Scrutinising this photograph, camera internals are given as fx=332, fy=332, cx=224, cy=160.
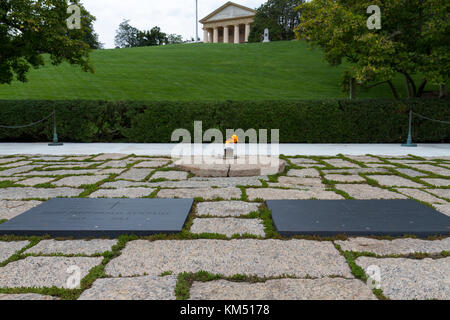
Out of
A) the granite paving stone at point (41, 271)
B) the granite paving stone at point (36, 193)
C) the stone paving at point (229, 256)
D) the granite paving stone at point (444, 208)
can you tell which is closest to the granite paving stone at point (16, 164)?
the stone paving at point (229, 256)

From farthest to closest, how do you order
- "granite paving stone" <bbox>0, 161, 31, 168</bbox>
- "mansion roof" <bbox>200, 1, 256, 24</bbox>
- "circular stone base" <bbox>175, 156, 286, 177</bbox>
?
"mansion roof" <bbox>200, 1, 256, 24</bbox> → "granite paving stone" <bbox>0, 161, 31, 168</bbox> → "circular stone base" <bbox>175, 156, 286, 177</bbox>

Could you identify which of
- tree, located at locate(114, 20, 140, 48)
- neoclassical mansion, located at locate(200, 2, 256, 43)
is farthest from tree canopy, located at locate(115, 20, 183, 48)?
neoclassical mansion, located at locate(200, 2, 256, 43)

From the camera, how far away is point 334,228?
2.91 meters

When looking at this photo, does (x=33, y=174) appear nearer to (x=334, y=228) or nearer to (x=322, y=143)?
(x=334, y=228)

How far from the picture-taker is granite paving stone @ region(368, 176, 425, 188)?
486 centimetres

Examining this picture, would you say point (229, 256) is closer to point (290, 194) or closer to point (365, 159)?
point (290, 194)

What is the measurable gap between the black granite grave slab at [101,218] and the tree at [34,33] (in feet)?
28.2

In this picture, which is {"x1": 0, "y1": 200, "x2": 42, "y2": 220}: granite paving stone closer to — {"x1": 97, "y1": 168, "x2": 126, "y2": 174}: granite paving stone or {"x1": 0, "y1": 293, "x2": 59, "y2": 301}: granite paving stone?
{"x1": 0, "y1": 293, "x2": 59, "y2": 301}: granite paving stone

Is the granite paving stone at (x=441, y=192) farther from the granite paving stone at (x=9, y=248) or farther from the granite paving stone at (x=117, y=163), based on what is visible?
the granite paving stone at (x=117, y=163)

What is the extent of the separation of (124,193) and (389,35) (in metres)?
11.4

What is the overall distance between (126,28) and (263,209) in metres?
85.7

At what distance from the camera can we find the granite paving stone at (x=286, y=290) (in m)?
1.89

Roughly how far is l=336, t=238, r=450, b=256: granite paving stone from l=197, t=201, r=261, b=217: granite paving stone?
1.14 metres

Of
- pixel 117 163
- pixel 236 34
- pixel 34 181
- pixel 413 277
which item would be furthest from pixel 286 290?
pixel 236 34
